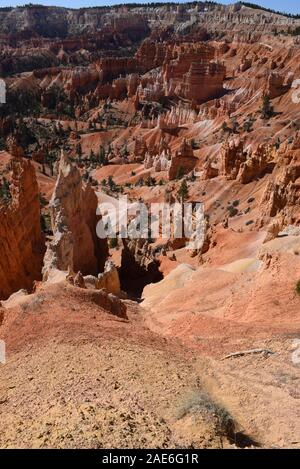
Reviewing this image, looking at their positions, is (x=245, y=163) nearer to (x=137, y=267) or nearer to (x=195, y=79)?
(x=137, y=267)

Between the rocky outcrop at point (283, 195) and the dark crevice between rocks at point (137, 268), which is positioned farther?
A: the rocky outcrop at point (283, 195)

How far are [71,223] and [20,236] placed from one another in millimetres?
3270

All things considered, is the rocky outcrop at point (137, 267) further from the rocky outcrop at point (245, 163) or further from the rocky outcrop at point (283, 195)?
the rocky outcrop at point (245, 163)

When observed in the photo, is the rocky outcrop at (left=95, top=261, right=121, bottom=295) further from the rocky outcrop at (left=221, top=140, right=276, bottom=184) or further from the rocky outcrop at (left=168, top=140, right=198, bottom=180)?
the rocky outcrop at (left=168, top=140, right=198, bottom=180)

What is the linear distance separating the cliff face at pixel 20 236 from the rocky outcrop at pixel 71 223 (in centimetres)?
214

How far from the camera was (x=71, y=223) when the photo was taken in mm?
30625

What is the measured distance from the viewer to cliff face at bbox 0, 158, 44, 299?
Result: 27531 millimetres

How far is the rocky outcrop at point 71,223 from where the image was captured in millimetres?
26578

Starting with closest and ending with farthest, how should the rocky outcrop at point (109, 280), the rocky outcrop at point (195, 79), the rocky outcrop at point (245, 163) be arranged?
the rocky outcrop at point (109, 280)
the rocky outcrop at point (245, 163)
the rocky outcrop at point (195, 79)

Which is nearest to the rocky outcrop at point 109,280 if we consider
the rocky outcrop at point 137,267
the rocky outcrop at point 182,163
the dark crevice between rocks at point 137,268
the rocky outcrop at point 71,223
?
the rocky outcrop at point 71,223

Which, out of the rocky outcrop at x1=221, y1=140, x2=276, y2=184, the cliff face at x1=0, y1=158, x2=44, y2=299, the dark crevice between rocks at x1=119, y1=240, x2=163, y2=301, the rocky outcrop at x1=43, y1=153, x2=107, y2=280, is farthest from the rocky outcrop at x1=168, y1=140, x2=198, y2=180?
the cliff face at x1=0, y1=158, x2=44, y2=299

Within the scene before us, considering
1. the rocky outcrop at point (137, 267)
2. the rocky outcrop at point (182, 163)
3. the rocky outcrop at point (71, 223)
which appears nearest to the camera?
the rocky outcrop at point (71, 223)

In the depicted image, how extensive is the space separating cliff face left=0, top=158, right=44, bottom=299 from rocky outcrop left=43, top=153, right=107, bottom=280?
214 centimetres

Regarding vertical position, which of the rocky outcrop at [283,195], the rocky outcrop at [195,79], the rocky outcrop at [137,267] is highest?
the rocky outcrop at [283,195]
